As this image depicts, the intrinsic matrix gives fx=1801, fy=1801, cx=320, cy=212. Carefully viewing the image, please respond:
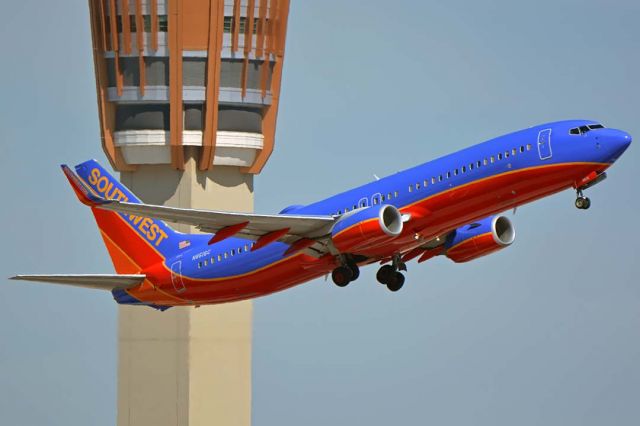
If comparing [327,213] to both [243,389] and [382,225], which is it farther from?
[243,389]

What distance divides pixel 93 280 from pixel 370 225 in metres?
15.7

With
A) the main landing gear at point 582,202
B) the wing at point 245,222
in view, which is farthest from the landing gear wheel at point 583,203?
the wing at point 245,222

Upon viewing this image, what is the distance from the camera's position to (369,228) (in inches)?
2815

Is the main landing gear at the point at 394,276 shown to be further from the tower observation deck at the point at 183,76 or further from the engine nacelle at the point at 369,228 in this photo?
the tower observation deck at the point at 183,76

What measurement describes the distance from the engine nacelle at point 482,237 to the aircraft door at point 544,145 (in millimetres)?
8040

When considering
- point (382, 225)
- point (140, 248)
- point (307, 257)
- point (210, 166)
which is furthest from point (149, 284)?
point (210, 166)

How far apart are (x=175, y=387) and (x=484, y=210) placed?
→ 1489 inches

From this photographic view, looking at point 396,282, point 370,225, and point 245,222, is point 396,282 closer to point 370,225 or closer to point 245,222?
point 370,225

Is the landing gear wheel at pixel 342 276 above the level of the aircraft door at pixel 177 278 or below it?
below

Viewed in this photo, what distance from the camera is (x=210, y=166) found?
340 feet

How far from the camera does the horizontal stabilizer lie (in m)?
77.8

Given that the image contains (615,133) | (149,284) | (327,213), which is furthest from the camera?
Answer: (149,284)

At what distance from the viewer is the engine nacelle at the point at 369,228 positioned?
7144 centimetres

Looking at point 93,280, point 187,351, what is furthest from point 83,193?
point 187,351
